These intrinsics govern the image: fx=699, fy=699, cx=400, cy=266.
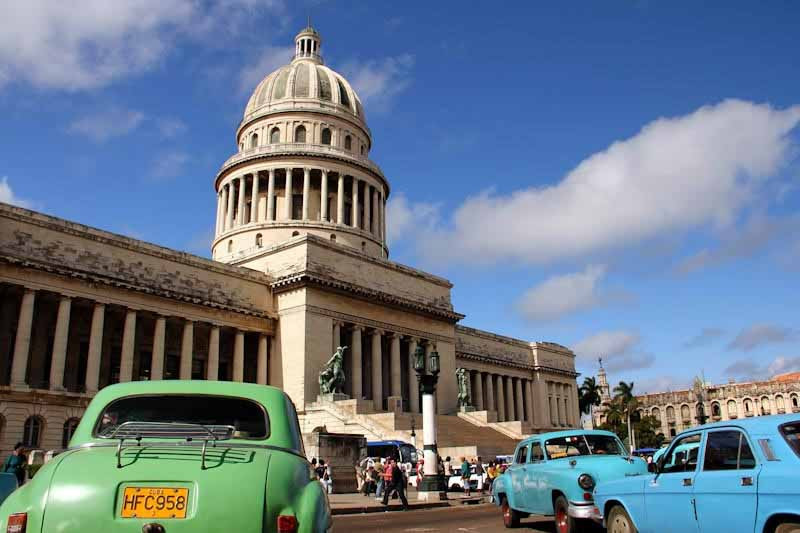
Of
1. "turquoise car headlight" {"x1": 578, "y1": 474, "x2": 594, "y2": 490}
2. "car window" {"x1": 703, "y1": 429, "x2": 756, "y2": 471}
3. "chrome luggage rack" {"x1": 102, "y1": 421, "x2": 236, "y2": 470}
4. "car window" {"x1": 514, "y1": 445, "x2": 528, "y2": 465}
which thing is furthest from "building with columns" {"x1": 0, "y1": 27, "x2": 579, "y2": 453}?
"chrome luggage rack" {"x1": 102, "y1": 421, "x2": 236, "y2": 470}

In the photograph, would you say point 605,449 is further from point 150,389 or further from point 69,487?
point 69,487

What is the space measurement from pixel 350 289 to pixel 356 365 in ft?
16.1

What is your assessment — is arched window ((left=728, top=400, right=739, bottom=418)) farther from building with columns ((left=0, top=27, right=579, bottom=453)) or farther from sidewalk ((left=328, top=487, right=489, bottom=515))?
sidewalk ((left=328, top=487, right=489, bottom=515))

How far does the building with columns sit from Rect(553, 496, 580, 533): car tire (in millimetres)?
25821

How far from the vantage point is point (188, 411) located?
5.83m

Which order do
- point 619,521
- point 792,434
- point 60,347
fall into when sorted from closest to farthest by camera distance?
point 792,434 < point 619,521 < point 60,347

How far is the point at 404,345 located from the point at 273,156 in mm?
19838

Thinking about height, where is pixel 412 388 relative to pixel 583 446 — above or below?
above

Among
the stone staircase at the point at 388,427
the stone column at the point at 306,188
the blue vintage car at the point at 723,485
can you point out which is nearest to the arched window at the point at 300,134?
the stone column at the point at 306,188

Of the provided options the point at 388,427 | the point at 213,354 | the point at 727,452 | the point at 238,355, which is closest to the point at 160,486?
the point at 727,452

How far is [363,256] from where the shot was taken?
4778cm

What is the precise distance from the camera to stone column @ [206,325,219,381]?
40562mm

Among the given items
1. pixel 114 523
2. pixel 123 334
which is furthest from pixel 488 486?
pixel 114 523

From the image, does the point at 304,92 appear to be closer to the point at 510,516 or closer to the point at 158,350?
the point at 158,350
